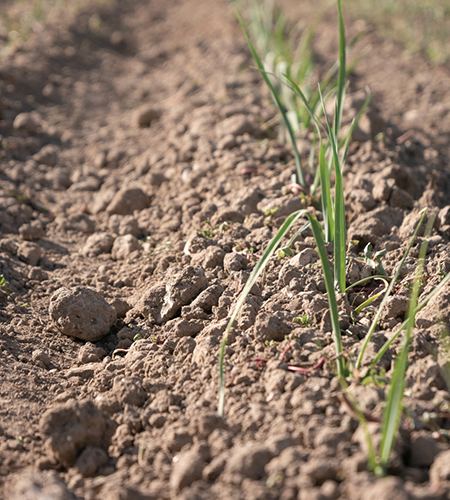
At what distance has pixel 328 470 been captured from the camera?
120 centimetres

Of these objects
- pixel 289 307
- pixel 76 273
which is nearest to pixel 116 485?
pixel 289 307

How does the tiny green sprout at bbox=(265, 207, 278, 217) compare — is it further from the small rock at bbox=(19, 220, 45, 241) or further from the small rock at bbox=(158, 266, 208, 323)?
the small rock at bbox=(19, 220, 45, 241)

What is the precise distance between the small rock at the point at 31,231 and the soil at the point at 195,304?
0.01m

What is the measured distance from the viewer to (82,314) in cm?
201

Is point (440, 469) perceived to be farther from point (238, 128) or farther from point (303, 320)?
point (238, 128)

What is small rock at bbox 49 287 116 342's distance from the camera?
2008 mm

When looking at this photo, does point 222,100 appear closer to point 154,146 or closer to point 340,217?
point 154,146

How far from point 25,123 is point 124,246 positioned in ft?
6.00

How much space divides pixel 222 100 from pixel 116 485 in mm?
3129

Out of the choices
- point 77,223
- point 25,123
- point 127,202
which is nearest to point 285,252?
point 127,202

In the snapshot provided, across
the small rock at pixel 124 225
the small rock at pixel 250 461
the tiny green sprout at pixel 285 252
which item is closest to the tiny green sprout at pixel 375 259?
the tiny green sprout at pixel 285 252

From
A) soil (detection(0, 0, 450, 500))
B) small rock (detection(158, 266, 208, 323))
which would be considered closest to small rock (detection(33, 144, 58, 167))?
soil (detection(0, 0, 450, 500))

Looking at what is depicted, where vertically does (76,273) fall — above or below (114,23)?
below

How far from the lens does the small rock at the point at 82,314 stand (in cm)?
201
